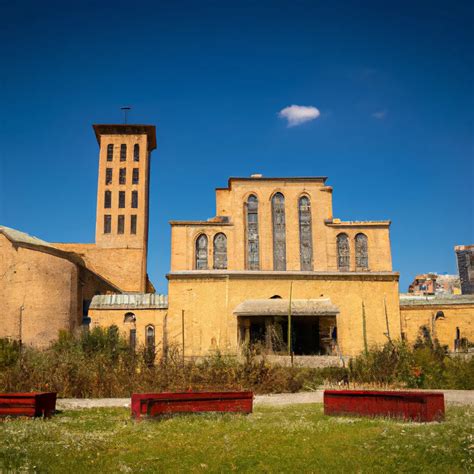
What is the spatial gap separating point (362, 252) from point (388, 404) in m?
23.4

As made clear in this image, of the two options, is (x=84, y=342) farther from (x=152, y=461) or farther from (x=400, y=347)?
(x=152, y=461)

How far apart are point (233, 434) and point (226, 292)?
19631mm

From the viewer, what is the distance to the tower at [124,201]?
48594 millimetres

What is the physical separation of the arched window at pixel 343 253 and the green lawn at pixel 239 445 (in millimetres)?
22801

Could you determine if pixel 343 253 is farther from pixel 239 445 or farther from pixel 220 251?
pixel 239 445

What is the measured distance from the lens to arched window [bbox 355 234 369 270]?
3159 cm

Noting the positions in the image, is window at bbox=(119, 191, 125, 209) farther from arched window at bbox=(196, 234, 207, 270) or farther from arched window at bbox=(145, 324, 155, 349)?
arched window at bbox=(145, 324, 155, 349)

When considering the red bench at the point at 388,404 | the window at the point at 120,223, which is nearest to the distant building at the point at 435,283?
the window at the point at 120,223

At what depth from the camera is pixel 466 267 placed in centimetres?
4622

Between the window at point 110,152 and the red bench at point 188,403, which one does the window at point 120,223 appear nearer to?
the window at point 110,152

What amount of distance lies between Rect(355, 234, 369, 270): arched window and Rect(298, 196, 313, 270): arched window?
2.70 m

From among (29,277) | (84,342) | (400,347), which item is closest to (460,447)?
(400,347)

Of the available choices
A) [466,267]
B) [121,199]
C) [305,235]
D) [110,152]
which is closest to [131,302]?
[305,235]

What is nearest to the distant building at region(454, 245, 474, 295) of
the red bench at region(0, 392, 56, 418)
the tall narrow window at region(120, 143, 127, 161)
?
the tall narrow window at region(120, 143, 127, 161)
